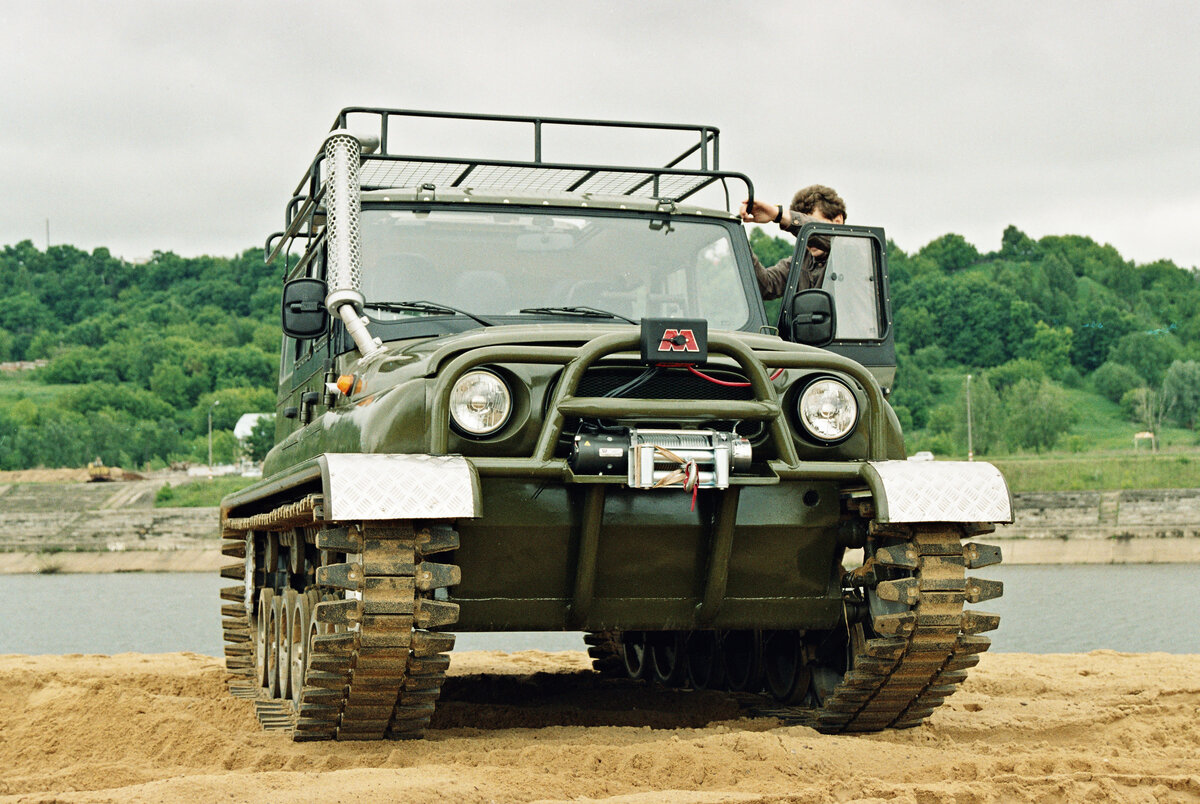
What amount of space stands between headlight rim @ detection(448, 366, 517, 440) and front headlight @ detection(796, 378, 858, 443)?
1261mm

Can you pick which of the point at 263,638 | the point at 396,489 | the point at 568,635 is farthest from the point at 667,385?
the point at 568,635

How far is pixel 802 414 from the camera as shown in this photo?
616 cm

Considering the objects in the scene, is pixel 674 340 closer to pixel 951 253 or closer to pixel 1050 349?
pixel 1050 349

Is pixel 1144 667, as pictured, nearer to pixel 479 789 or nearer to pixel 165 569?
pixel 479 789

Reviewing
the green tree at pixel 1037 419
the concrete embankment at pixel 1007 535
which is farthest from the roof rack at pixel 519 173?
the green tree at pixel 1037 419

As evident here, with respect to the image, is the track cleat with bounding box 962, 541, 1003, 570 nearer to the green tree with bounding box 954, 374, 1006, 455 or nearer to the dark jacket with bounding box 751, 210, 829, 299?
the dark jacket with bounding box 751, 210, 829, 299

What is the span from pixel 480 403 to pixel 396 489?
1.95 feet

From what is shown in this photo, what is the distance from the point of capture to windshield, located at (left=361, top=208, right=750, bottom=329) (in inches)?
278

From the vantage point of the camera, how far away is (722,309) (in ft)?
24.9

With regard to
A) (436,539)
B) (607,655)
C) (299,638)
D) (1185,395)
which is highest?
(1185,395)

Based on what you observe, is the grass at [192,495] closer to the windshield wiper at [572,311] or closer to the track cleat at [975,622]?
the windshield wiper at [572,311]

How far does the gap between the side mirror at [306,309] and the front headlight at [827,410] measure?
7.42 feet

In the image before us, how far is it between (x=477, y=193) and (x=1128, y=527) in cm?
5810

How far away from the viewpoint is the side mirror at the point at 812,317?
23.6 feet
